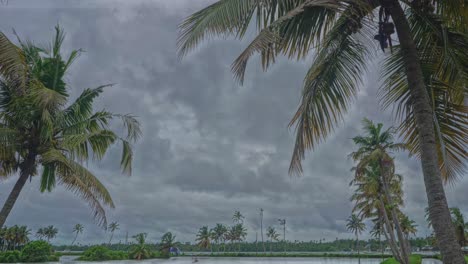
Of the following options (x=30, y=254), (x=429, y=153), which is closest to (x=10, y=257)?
(x=30, y=254)

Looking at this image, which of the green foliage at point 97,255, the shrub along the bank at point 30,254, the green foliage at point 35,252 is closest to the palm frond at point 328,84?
the shrub along the bank at point 30,254

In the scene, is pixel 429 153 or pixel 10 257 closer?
pixel 429 153

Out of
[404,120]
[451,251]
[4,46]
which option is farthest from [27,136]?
[451,251]

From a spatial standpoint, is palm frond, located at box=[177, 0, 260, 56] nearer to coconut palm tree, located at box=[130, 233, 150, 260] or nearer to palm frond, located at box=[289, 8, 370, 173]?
palm frond, located at box=[289, 8, 370, 173]

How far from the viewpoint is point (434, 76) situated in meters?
4.50

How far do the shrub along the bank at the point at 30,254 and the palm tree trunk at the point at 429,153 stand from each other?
47.9 meters

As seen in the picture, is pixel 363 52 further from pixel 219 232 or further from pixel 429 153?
pixel 219 232

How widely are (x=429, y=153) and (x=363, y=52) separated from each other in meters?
1.81

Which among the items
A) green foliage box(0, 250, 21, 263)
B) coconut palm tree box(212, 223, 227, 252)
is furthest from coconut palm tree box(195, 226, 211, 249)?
green foliage box(0, 250, 21, 263)

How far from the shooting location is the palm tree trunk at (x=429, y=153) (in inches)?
119

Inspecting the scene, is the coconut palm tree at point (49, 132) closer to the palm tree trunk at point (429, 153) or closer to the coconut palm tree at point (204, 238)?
the palm tree trunk at point (429, 153)

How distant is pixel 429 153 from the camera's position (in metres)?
3.34

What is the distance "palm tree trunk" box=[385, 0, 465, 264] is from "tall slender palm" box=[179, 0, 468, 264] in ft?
0.03

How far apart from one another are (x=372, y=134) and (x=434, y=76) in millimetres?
21445
